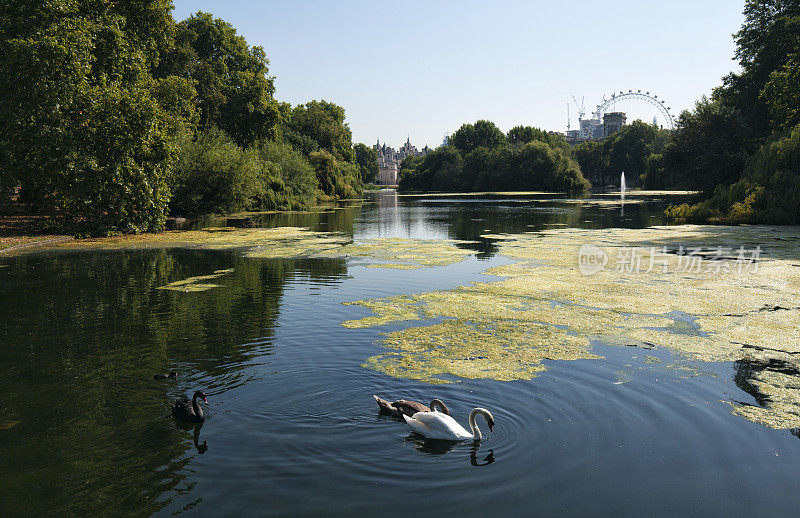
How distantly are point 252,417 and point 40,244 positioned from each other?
32.4 metres

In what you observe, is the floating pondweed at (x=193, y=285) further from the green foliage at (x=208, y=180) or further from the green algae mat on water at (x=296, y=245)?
the green foliage at (x=208, y=180)

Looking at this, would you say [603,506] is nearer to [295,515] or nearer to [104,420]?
[295,515]

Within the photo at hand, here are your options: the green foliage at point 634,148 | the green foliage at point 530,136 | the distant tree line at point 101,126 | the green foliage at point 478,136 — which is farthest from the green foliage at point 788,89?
the green foliage at point 478,136

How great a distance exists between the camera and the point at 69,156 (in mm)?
31766

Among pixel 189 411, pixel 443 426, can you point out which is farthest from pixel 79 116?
pixel 443 426

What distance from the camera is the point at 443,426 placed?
313 inches

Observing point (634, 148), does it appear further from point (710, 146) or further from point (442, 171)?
point (710, 146)

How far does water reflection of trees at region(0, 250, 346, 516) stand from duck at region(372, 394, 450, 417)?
291 centimetres

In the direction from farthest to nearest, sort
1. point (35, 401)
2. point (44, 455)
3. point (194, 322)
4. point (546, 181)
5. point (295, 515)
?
point (546, 181), point (194, 322), point (35, 401), point (44, 455), point (295, 515)

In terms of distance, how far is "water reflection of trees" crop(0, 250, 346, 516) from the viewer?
6965 mm

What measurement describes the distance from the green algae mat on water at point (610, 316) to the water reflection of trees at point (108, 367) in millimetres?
4002

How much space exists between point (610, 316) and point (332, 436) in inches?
396

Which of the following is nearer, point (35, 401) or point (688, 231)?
point (35, 401)

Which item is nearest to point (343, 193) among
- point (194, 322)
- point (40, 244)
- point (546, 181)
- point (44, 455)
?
point (546, 181)
